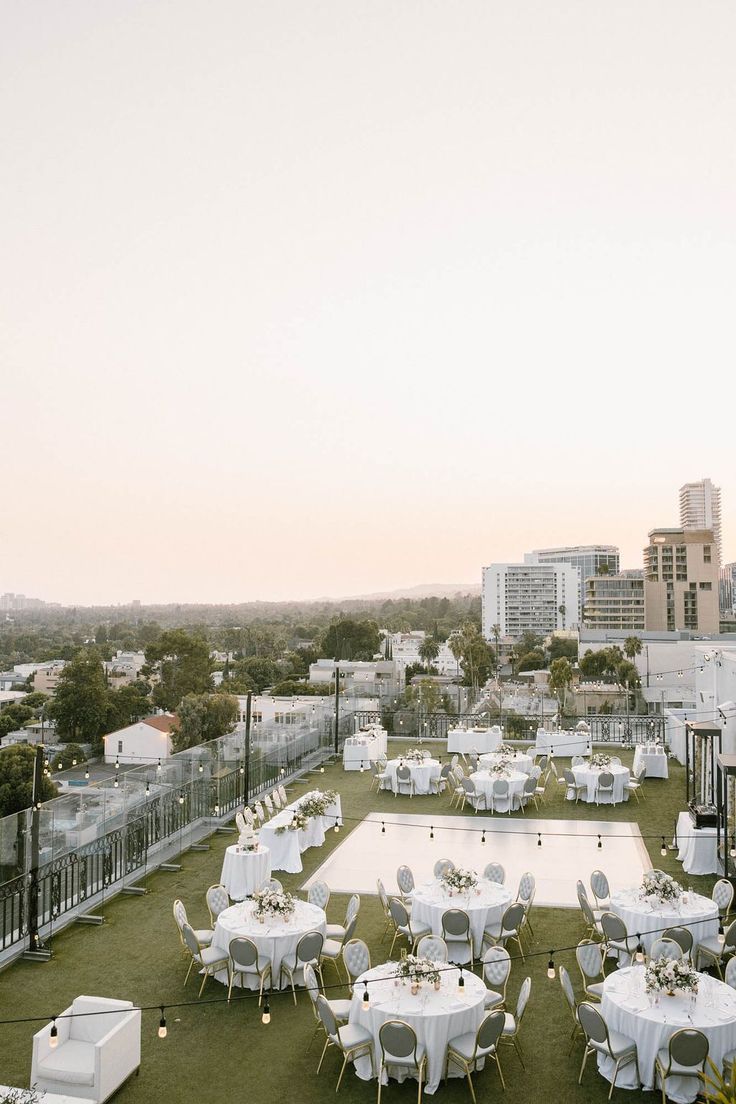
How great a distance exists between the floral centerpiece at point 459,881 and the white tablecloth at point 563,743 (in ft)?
42.9

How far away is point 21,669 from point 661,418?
82.9 m

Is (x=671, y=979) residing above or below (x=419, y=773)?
above

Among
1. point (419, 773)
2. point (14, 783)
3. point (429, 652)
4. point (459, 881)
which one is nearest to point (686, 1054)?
point (459, 881)

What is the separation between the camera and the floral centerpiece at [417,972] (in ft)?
22.0

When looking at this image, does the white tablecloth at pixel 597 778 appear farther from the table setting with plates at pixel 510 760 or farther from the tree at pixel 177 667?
the tree at pixel 177 667

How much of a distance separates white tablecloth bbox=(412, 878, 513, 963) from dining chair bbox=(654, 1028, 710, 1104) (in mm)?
2977

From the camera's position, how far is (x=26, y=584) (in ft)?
439

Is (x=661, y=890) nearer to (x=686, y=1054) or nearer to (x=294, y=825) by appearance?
(x=686, y=1054)

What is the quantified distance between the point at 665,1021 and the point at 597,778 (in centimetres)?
1089

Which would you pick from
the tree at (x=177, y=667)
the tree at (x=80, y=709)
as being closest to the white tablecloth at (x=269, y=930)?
the tree at (x=80, y=709)

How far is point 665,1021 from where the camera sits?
6246 mm

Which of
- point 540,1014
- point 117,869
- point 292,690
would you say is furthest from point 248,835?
point 292,690

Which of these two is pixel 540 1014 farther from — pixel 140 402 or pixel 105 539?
pixel 105 539

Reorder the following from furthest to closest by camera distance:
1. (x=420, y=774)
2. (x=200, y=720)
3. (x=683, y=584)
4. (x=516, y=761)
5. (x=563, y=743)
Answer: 1. (x=683, y=584)
2. (x=200, y=720)
3. (x=563, y=743)
4. (x=516, y=761)
5. (x=420, y=774)
